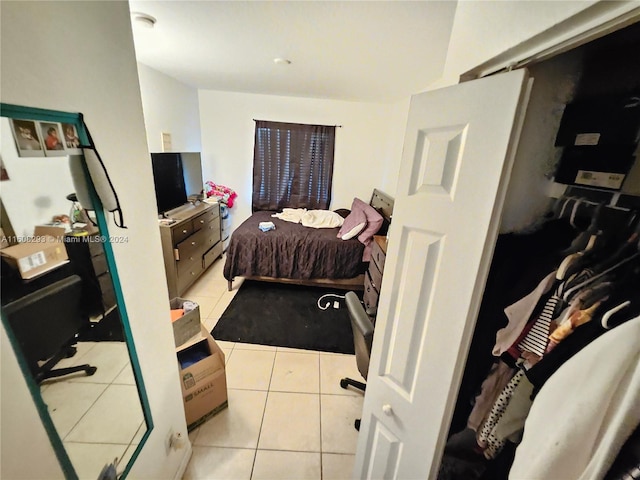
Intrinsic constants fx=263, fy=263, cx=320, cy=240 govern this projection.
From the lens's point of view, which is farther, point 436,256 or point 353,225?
point 353,225

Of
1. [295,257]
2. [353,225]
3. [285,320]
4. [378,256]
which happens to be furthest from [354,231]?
[285,320]

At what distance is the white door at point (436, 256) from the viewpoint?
0.69 m

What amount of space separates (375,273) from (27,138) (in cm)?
240

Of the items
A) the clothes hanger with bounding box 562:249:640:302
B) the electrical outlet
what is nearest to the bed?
the electrical outlet

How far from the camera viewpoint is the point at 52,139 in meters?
0.65

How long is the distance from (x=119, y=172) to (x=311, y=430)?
1.78 metres

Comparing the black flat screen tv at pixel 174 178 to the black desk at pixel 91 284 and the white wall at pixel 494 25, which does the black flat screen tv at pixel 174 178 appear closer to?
the black desk at pixel 91 284

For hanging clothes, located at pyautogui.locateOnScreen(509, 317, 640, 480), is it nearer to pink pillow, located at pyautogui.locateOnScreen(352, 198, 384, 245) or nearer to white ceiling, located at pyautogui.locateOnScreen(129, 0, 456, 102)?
white ceiling, located at pyautogui.locateOnScreen(129, 0, 456, 102)

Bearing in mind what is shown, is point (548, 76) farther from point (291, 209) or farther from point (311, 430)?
point (291, 209)

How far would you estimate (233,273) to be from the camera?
312cm

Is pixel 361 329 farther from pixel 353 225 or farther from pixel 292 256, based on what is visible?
pixel 353 225

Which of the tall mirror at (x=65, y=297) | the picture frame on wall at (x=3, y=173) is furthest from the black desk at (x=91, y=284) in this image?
the picture frame on wall at (x=3, y=173)

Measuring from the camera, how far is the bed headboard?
10.4 ft

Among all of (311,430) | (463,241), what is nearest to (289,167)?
(311,430)
